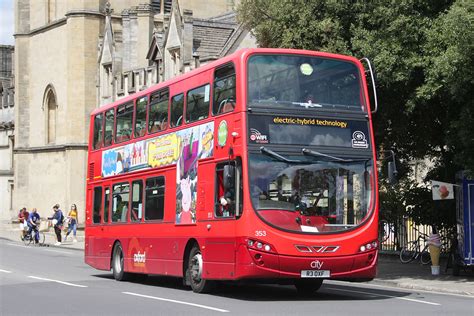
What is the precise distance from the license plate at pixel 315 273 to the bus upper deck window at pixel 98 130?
9102 millimetres

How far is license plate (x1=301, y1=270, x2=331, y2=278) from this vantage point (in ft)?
52.3

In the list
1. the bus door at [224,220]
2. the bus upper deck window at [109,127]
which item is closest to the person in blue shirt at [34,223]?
the bus upper deck window at [109,127]

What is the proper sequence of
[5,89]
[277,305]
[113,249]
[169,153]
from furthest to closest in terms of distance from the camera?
1. [5,89]
2. [113,249]
3. [169,153]
4. [277,305]

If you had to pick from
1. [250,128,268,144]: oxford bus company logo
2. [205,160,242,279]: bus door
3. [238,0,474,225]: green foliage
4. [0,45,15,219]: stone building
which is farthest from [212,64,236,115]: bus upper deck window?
[0,45,15,219]: stone building

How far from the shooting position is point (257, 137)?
16.0 meters

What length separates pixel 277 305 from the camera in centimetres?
1554

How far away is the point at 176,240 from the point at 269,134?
3607 mm

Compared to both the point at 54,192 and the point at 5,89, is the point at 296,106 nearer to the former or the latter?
the point at 54,192

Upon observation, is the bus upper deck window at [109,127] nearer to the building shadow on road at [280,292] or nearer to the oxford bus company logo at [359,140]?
the building shadow on road at [280,292]

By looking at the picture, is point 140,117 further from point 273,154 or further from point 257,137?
point 273,154

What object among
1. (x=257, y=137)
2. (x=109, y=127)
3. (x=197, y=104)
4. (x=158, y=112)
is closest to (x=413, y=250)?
(x=109, y=127)

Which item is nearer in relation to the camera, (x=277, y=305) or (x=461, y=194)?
(x=277, y=305)

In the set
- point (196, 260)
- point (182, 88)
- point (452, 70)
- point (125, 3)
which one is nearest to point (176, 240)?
point (196, 260)

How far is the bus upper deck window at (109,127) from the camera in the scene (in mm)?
22859
